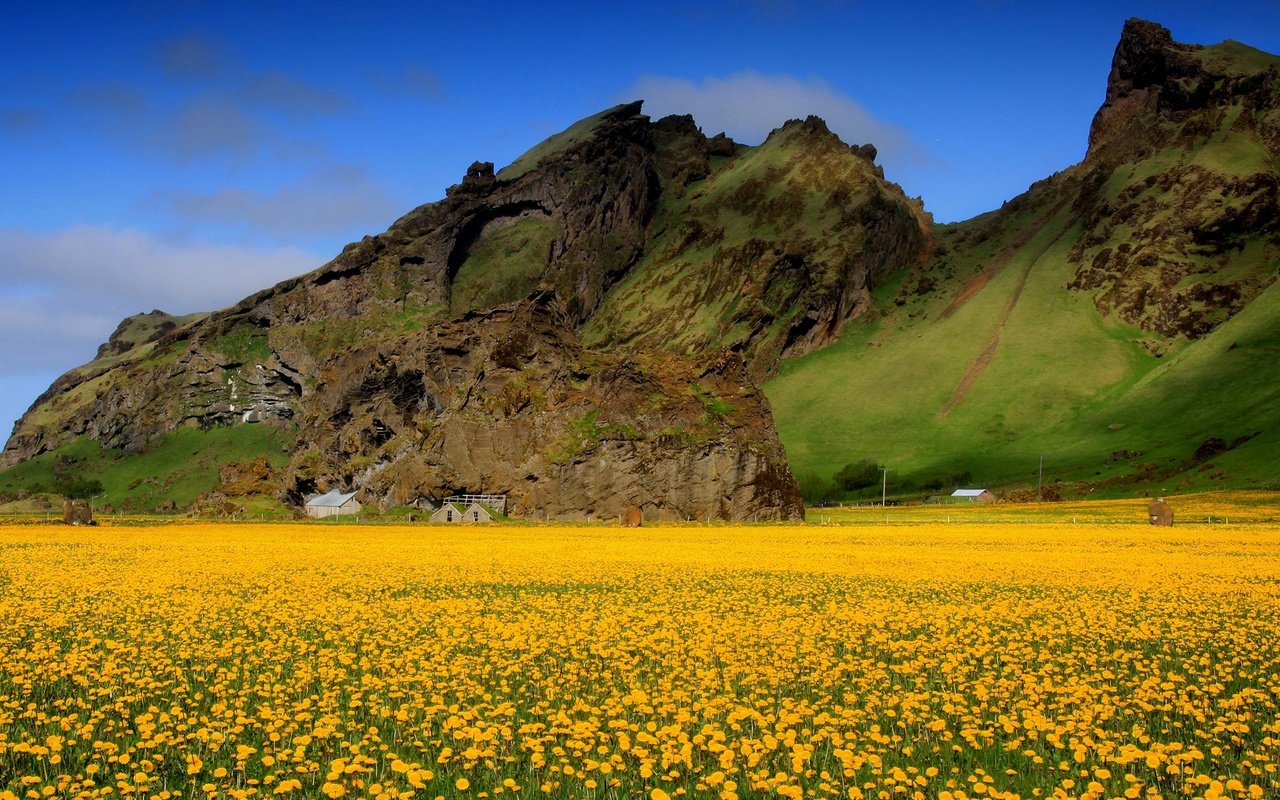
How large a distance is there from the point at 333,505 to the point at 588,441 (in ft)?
122

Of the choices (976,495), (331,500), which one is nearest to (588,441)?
(331,500)

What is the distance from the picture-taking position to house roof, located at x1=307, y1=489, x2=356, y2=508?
118 metres

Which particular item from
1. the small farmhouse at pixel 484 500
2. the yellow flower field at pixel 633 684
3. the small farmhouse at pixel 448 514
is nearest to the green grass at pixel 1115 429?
the small farmhouse at pixel 484 500

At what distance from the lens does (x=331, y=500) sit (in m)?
119

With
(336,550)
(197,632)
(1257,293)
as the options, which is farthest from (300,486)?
(1257,293)

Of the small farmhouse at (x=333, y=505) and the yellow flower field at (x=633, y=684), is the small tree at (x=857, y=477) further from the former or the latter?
the yellow flower field at (x=633, y=684)

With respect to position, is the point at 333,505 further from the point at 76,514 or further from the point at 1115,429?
the point at 1115,429

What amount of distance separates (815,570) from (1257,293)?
664ft

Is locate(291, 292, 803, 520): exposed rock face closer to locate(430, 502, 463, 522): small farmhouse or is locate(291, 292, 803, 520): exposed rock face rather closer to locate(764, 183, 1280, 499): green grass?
locate(430, 502, 463, 522): small farmhouse

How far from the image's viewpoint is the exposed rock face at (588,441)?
325 feet

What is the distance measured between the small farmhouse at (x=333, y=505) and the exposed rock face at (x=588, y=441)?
7.20 feet

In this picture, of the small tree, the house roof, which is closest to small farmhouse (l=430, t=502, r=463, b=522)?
the house roof

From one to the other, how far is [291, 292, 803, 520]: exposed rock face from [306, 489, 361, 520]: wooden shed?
217cm

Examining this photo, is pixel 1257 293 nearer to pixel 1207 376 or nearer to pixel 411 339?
pixel 1207 376
